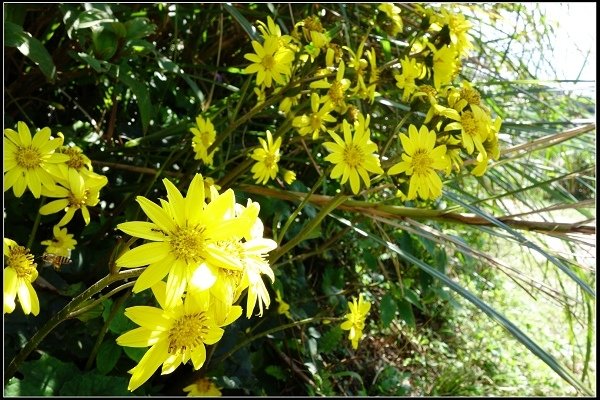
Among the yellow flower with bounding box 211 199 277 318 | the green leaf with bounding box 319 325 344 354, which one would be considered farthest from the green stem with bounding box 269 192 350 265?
the green leaf with bounding box 319 325 344 354

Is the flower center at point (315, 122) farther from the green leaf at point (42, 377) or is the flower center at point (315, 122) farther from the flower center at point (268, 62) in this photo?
Result: the green leaf at point (42, 377)

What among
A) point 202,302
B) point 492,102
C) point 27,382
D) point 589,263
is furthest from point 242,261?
point 492,102

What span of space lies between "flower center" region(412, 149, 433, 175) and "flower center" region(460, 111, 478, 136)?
7 centimetres

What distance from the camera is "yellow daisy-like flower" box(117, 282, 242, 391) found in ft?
1.61

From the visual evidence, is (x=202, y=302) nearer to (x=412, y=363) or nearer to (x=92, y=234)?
(x=92, y=234)

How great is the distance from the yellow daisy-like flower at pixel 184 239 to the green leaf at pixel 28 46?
0.38 meters

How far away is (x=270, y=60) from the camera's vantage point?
943mm

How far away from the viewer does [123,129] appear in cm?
120

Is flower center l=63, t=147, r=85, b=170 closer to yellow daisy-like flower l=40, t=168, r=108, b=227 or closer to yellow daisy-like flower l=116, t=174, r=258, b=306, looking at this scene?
yellow daisy-like flower l=40, t=168, r=108, b=227

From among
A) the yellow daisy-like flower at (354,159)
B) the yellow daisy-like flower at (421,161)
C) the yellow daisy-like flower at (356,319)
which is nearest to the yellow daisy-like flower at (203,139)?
the yellow daisy-like flower at (354,159)

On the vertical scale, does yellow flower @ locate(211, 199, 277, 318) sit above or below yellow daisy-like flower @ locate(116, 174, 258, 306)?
below

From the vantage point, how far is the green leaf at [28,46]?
0.75 metres

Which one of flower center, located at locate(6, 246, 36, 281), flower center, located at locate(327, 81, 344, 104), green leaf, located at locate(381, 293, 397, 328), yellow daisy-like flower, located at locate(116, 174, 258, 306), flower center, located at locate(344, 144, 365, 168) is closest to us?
yellow daisy-like flower, located at locate(116, 174, 258, 306)

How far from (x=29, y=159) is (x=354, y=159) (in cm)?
44
